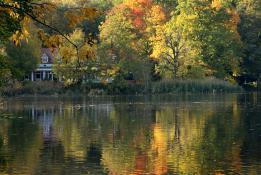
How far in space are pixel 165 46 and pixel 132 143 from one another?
2487 inches

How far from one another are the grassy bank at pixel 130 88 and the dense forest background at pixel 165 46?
2.50ft

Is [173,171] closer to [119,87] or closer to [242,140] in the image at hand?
[242,140]

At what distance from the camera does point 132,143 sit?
92.8 feet

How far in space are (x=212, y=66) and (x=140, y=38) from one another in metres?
12.2

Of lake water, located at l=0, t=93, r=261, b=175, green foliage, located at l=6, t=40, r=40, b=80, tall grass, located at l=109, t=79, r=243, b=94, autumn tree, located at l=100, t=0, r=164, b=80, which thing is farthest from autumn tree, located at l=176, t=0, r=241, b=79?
lake water, located at l=0, t=93, r=261, b=175

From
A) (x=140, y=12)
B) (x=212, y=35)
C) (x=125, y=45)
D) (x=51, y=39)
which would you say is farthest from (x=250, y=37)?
(x=51, y=39)

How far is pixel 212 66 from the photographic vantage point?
94.0m

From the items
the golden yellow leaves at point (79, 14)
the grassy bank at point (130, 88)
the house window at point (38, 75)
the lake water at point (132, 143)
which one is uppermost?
the house window at point (38, 75)

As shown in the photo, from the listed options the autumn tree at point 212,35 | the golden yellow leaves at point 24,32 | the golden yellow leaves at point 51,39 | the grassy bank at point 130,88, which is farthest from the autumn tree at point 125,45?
the golden yellow leaves at point 51,39

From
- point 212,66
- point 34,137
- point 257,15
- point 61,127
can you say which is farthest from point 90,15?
point 257,15

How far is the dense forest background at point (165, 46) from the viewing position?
3383 inches

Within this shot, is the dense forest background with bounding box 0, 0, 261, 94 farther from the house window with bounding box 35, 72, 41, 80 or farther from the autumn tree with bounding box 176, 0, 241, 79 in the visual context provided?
the house window with bounding box 35, 72, 41, 80

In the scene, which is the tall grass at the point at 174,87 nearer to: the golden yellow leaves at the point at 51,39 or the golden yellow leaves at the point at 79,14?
the golden yellow leaves at the point at 51,39

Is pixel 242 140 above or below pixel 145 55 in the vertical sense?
below
